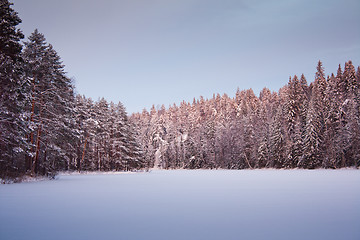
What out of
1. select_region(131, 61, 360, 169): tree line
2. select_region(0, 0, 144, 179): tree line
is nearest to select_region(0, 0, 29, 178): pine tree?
select_region(0, 0, 144, 179): tree line

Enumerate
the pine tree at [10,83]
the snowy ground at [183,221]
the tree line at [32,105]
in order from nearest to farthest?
the snowy ground at [183,221]
the pine tree at [10,83]
the tree line at [32,105]

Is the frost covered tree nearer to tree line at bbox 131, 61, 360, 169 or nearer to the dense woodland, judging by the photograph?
the dense woodland

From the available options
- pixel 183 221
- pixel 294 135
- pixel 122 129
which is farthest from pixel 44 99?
pixel 294 135

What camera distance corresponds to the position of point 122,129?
1928 inches

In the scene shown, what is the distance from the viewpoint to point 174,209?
8.73m

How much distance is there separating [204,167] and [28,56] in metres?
60.2

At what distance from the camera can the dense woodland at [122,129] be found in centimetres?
1873

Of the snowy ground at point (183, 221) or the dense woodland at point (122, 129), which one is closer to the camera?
the snowy ground at point (183, 221)

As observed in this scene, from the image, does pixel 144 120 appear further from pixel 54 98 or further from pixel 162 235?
pixel 162 235

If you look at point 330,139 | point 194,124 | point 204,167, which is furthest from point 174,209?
point 194,124

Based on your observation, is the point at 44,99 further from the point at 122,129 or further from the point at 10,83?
the point at 122,129

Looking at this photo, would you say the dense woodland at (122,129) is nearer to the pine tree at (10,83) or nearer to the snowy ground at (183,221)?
the pine tree at (10,83)

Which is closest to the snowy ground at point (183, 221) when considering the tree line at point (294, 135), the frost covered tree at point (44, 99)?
the frost covered tree at point (44, 99)

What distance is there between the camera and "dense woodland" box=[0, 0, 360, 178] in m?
18.7
